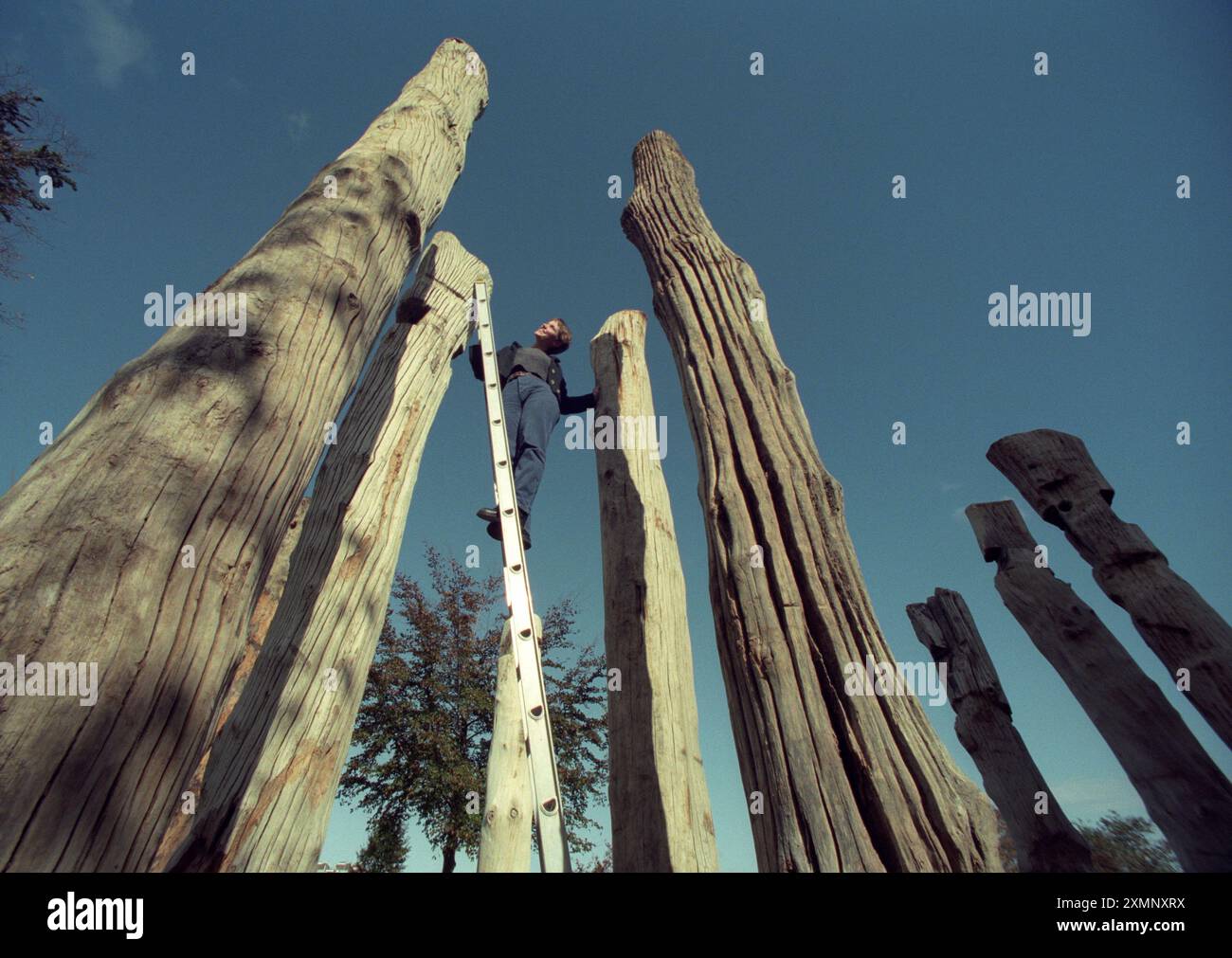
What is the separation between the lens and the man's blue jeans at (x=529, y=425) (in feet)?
13.0

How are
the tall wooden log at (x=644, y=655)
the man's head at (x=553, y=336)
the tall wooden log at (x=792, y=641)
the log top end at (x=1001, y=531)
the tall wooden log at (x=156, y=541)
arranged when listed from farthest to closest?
the man's head at (x=553, y=336)
the log top end at (x=1001, y=531)
the tall wooden log at (x=644, y=655)
the tall wooden log at (x=792, y=641)
the tall wooden log at (x=156, y=541)

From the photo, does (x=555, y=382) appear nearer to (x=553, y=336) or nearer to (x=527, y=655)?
(x=553, y=336)

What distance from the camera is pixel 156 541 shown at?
3.10ft

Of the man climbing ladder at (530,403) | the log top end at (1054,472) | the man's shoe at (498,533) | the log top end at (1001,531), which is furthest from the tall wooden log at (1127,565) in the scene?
the man's shoe at (498,533)

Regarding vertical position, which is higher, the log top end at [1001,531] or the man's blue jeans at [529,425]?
the man's blue jeans at [529,425]

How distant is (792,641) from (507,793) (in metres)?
1.71

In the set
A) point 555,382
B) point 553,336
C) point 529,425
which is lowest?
point 529,425

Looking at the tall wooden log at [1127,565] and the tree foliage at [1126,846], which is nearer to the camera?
the tall wooden log at [1127,565]

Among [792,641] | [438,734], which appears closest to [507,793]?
[792,641]

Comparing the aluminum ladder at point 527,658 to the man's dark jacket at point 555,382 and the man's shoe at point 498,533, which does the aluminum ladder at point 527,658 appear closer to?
the man's shoe at point 498,533

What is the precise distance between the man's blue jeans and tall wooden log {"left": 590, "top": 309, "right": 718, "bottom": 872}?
618 mm

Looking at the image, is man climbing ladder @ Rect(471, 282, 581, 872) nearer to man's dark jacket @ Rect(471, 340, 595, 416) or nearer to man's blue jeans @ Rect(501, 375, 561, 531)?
man's blue jeans @ Rect(501, 375, 561, 531)

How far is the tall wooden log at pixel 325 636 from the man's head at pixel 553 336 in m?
2.45
